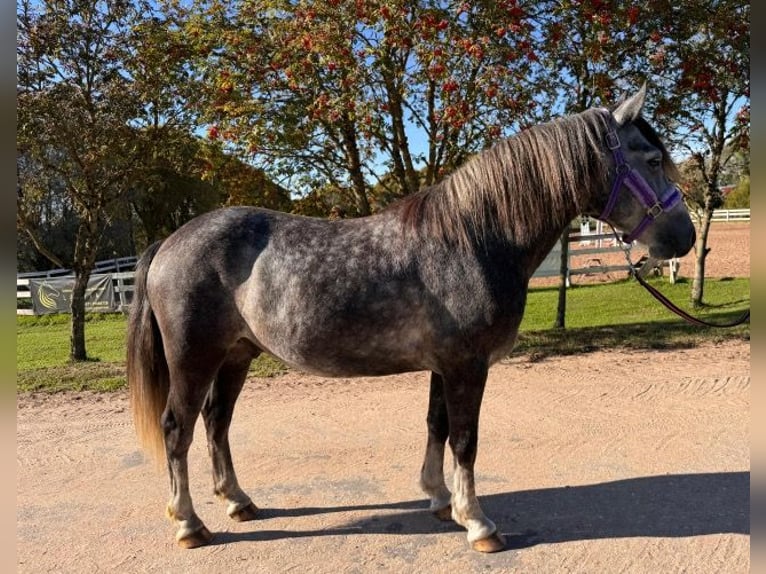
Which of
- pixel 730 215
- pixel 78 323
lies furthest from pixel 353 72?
pixel 730 215

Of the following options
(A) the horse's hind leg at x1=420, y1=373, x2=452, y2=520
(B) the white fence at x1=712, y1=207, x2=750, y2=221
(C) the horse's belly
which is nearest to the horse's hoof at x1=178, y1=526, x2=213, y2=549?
(C) the horse's belly

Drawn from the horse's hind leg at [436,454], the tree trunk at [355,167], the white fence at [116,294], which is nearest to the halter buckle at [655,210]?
→ the horse's hind leg at [436,454]

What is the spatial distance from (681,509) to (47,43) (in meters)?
9.44

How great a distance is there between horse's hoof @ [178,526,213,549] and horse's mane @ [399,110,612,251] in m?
2.15

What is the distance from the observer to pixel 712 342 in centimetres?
756

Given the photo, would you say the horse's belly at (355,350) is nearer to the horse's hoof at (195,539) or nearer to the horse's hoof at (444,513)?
the horse's hoof at (444,513)

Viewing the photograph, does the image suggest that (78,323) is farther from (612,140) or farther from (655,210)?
(655,210)

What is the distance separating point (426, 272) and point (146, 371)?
1.84m

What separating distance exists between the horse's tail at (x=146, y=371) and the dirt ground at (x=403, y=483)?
578 mm

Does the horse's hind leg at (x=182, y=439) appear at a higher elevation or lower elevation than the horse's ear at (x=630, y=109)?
lower

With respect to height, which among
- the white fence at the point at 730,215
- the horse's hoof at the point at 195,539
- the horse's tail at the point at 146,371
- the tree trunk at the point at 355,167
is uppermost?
the white fence at the point at 730,215

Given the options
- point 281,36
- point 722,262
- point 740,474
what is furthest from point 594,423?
point 722,262

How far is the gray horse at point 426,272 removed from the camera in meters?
2.88

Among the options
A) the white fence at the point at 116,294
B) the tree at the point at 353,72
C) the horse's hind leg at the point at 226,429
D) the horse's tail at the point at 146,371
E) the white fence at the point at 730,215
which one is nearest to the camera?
the horse's tail at the point at 146,371
